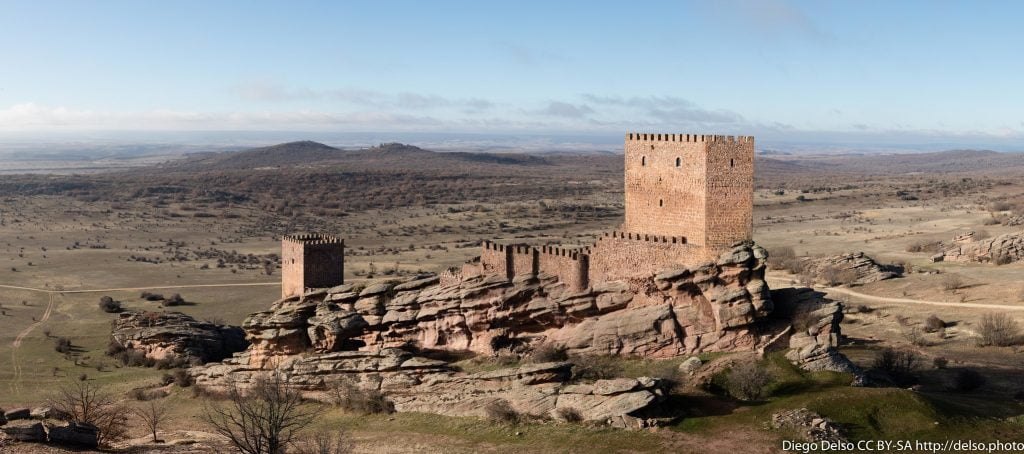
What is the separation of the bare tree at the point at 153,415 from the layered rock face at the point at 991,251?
43618 mm

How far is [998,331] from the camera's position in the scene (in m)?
36.7

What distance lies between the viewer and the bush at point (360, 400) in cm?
3162

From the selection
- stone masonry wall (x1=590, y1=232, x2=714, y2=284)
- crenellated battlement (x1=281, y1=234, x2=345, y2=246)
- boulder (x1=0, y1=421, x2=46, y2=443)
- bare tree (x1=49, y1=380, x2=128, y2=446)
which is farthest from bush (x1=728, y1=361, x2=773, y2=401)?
crenellated battlement (x1=281, y1=234, x2=345, y2=246)

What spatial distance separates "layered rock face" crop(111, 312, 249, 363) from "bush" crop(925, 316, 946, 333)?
98.6ft

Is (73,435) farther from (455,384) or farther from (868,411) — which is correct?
(868,411)

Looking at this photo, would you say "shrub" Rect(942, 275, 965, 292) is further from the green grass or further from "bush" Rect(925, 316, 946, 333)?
the green grass

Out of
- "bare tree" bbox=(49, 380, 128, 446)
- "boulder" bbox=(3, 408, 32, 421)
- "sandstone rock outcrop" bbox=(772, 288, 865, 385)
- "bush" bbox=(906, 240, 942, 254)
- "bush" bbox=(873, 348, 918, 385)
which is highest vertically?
"sandstone rock outcrop" bbox=(772, 288, 865, 385)

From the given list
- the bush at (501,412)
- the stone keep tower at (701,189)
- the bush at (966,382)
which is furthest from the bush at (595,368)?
the bush at (966,382)

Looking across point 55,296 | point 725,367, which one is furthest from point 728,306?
point 55,296

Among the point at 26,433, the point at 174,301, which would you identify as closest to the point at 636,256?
the point at 26,433

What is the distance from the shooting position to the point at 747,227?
105 ft

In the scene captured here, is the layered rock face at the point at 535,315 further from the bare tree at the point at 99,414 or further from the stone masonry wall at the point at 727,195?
the bare tree at the point at 99,414

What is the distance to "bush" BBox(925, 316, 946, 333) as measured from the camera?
3938 cm

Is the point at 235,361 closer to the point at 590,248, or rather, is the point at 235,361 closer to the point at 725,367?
the point at 590,248
